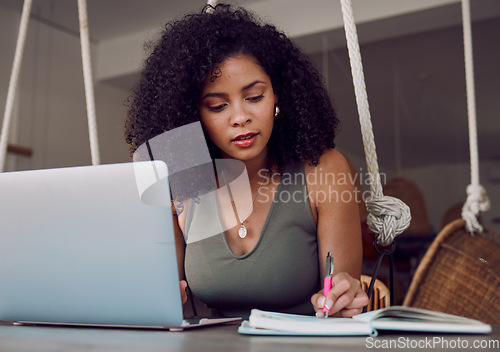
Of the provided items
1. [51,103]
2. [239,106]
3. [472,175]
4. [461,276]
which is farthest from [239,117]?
[51,103]

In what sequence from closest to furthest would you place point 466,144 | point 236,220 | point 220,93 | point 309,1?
1. point 220,93
2. point 236,220
3. point 309,1
4. point 466,144

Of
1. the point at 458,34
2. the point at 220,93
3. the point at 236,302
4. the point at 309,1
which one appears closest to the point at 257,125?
the point at 220,93

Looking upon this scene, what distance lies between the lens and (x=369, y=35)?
10.9ft

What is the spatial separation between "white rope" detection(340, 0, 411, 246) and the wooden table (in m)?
0.42

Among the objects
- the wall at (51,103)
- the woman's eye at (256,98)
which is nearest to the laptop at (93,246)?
the woman's eye at (256,98)

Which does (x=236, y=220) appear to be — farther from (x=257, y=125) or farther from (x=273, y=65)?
(x=273, y=65)

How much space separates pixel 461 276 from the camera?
146 cm

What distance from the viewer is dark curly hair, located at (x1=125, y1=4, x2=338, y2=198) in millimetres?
1080

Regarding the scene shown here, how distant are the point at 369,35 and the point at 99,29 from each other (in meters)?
2.09

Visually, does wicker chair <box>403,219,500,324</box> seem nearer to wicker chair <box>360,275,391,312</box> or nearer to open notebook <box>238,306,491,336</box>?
wicker chair <box>360,275,391,312</box>

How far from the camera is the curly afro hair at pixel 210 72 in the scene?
1.08 meters

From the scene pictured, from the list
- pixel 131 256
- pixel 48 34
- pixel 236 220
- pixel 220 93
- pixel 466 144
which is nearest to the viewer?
pixel 131 256

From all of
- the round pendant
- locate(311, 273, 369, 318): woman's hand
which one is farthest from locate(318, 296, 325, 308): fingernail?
the round pendant

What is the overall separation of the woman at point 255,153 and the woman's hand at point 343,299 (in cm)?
21
